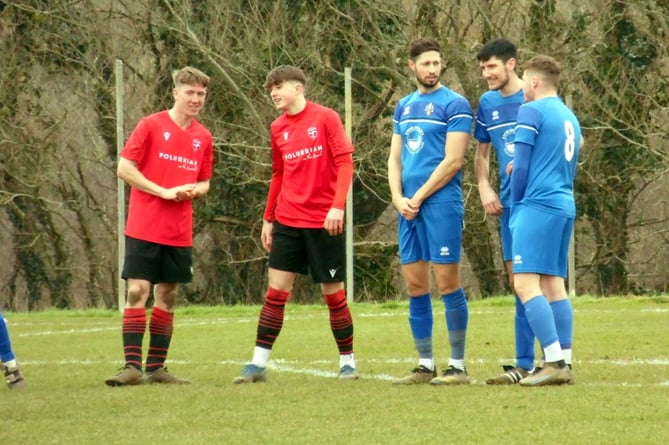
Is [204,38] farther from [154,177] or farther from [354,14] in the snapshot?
[154,177]

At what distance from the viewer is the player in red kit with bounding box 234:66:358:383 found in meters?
8.95

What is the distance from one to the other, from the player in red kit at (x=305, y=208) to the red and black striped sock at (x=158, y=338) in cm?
61

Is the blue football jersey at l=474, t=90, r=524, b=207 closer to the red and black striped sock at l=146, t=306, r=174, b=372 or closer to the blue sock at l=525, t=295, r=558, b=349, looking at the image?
the blue sock at l=525, t=295, r=558, b=349

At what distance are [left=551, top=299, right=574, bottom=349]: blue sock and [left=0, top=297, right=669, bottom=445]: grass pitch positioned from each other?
0.27m

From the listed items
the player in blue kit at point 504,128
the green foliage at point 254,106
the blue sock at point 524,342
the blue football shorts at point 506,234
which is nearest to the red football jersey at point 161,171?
the player in blue kit at point 504,128

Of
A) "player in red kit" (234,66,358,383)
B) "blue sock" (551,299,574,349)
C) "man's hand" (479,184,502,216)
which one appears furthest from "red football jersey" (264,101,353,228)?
"blue sock" (551,299,574,349)

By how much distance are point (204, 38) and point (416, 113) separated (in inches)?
612

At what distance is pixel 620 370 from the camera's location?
877 cm

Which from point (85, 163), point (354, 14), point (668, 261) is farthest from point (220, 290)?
point (668, 261)

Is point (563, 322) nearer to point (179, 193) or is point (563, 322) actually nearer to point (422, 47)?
point (422, 47)

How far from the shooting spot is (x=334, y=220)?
8.79 m

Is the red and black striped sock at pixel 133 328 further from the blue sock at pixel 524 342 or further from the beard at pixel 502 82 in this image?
the beard at pixel 502 82

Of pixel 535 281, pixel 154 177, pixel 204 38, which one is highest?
pixel 204 38

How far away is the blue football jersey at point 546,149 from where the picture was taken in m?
7.87
